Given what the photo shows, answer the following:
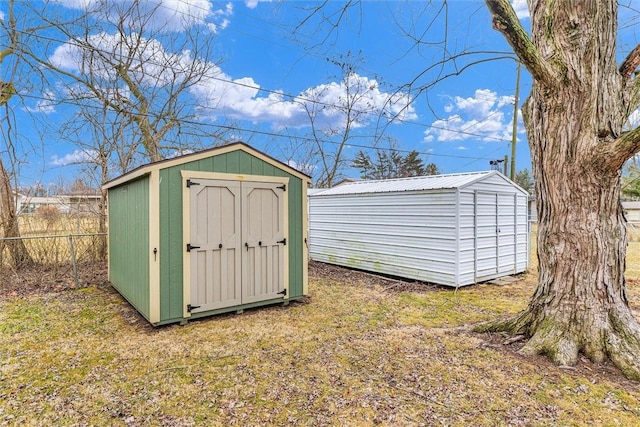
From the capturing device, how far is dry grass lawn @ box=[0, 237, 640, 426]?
2277 mm

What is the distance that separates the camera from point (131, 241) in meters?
4.75

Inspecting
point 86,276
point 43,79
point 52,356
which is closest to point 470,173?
point 52,356

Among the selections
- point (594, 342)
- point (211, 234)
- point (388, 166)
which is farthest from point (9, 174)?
point (388, 166)

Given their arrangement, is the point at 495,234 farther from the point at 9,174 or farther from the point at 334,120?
the point at 334,120

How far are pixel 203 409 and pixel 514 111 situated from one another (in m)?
13.1

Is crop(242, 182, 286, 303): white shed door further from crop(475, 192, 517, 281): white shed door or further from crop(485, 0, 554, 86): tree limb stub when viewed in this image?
crop(475, 192, 517, 281): white shed door

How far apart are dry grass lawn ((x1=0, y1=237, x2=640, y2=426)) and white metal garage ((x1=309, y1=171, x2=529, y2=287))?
5.18 ft

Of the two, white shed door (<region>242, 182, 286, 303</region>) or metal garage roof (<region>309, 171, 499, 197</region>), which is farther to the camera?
metal garage roof (<region>309, 171, 499, 197</region>)

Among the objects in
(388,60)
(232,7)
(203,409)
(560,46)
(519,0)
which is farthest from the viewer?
(232,7)

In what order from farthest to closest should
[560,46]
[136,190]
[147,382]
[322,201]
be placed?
1. [322,201]
2. [136,190]
3. [560,46]
4. [147,382]

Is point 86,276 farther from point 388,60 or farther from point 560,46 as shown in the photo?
point 560,46

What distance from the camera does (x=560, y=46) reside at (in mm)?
3020

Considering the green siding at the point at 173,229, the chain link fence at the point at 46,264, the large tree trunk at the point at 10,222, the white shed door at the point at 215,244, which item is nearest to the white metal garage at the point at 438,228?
the white shed door at the point at 215,244

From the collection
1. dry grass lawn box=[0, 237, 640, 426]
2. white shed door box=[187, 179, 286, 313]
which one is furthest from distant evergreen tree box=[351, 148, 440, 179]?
dry grass lawn box=[0, 237, 640, 426]
